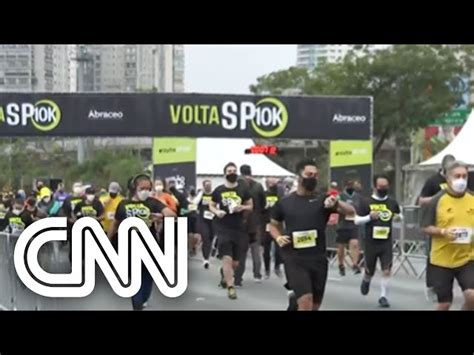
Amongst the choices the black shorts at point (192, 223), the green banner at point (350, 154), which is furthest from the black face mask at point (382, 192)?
the black shorts at point (192, 223)

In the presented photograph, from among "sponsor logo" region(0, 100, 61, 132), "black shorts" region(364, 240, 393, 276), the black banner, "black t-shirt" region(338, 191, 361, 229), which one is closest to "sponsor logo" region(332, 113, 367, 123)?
the black banner

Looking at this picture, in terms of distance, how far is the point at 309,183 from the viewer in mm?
9211

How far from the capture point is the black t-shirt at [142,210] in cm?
1068

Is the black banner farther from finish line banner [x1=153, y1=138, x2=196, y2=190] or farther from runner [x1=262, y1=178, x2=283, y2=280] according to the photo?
finish line banner [x1=153, y1=138, x2=196, y2=190]

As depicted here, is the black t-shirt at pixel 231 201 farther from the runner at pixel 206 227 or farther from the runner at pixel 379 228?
the runner at pixel 206 227

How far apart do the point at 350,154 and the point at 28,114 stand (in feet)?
21.0

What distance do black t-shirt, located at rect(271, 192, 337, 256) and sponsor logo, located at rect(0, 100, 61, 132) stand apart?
1029 cm

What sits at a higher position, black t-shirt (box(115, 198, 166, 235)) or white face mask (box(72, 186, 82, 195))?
white face mask (box(72, 186, 82, 195))

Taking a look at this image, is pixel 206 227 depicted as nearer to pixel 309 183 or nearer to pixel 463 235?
pixel 309 183

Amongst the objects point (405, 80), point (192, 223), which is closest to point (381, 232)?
point (192, 223)

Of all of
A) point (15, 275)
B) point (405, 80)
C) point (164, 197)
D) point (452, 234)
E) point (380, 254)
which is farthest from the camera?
point (405, 80)

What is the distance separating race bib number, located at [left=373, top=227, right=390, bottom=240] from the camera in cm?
1256

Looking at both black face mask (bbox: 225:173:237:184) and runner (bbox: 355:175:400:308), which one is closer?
runner (bbox: 355:175:400:308)
